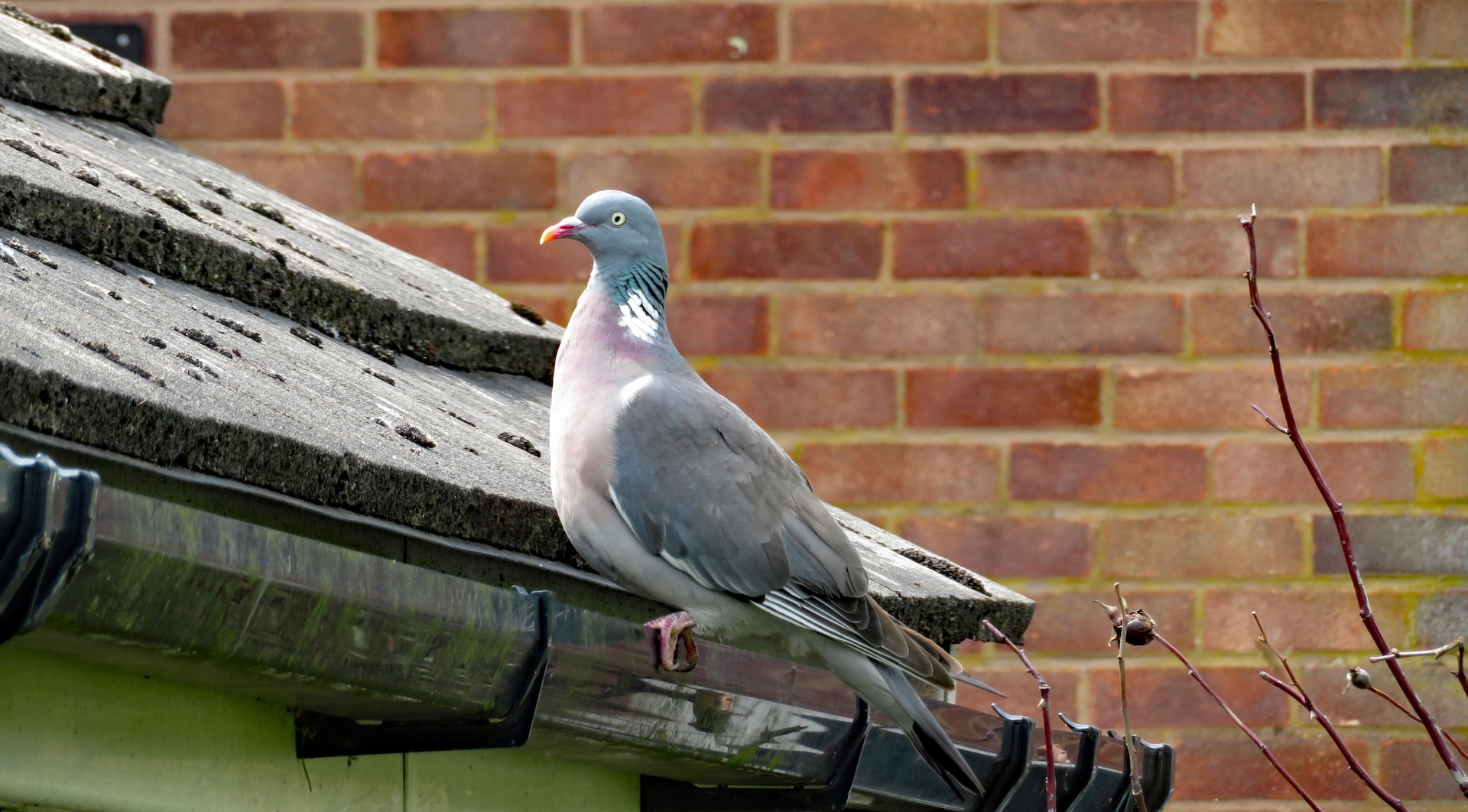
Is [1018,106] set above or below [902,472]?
above

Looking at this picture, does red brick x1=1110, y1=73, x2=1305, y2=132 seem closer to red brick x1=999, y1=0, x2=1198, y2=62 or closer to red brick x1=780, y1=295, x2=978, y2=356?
red brick x1=999, y1=0, x2=1198, y2=62

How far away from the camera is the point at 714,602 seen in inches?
85.5

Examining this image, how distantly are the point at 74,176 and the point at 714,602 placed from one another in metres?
0.90

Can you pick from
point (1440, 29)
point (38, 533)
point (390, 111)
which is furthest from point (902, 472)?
point (38, 533)

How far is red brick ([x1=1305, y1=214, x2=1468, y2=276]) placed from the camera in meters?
3.80

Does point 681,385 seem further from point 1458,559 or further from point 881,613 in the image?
point 1458,559

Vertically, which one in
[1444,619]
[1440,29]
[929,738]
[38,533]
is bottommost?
[1444,619]

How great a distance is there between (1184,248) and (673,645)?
7.49 feet

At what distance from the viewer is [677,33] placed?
3.88 m

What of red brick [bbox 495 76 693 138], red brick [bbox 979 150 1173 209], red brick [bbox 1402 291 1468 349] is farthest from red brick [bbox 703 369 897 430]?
red brick [bbox 1402 291 1468 349]

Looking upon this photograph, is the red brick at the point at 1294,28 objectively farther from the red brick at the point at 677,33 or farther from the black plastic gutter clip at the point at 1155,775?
the black plastic gutter clip at the point at 1155,775

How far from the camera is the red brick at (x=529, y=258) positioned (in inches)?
152

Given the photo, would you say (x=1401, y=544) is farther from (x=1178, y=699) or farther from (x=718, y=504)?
(x=718, y=504)

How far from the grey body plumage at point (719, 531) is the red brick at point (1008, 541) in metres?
1.48
